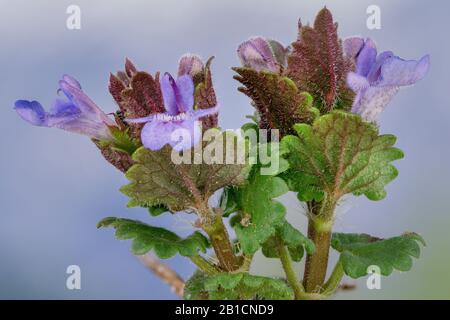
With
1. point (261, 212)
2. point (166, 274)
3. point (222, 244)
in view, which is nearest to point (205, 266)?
point (222, 244)

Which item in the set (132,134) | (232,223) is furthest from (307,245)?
(132,134)

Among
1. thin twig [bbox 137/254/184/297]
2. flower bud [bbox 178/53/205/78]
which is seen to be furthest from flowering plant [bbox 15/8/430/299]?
thin twig [bbox 137/254/184/297]

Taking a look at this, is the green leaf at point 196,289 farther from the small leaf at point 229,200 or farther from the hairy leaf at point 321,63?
the hairy leaf at point 321,63

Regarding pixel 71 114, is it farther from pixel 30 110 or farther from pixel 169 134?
pixel 169 134

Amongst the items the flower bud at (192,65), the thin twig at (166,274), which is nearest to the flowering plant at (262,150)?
the flower bud at (192,65)

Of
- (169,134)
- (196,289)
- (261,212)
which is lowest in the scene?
(196,289)
